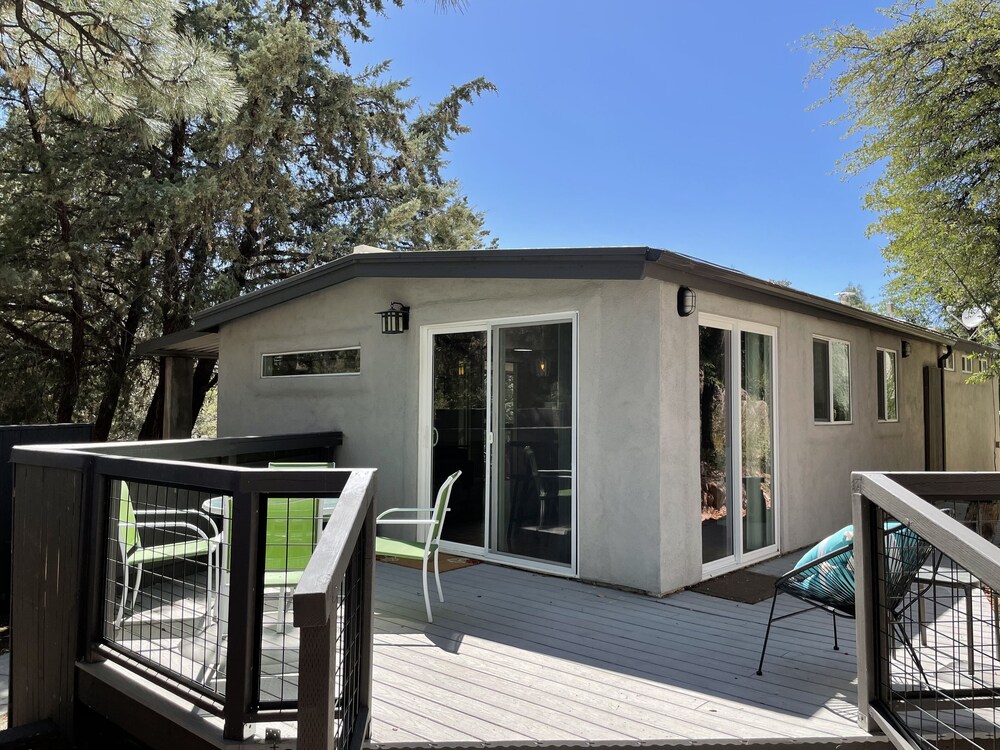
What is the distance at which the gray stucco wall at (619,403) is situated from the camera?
4703 mm

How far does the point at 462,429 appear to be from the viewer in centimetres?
583

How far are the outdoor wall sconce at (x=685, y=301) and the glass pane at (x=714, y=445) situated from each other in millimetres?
339

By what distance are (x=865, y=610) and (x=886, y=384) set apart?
22.2 feet

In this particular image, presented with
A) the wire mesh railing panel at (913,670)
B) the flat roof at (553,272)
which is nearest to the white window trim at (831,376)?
the flat roof at (553,272)

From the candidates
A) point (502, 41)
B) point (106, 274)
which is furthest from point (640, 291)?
point (502, 41)

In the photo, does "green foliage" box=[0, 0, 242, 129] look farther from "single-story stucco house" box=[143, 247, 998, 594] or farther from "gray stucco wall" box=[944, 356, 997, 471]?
"gray stucco wall" box=[944, 356, 997, 471]

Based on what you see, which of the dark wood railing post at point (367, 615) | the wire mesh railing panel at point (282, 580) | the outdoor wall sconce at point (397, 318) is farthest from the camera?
the outdoor wall sconce at point (397, 318)

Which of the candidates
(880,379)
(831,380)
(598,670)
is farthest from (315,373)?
(880,379)

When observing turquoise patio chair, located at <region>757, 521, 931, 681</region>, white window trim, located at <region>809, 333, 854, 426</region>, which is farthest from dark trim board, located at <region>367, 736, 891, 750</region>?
white window trim, located at <region>809, 333, 854, 426</region>

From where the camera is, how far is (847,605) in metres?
3.17

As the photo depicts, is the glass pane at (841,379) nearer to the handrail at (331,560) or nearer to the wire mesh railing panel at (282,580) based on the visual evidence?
the wire mesh railing panel at (282,580)

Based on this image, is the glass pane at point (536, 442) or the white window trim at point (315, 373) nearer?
the glass pane at point (536, 442)

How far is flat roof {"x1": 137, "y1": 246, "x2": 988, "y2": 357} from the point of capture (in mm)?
4445

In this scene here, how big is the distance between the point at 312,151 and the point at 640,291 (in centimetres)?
1145
